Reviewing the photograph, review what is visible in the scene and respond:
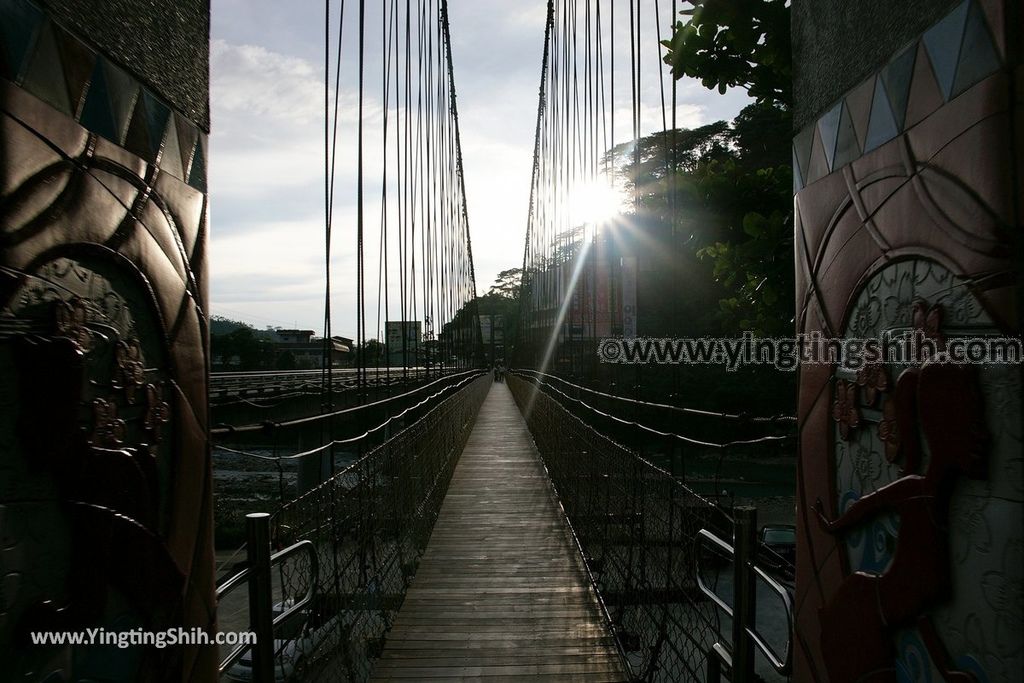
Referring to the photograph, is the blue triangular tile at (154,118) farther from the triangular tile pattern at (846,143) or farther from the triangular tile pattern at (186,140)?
the triangular tile pattern at (846,143)

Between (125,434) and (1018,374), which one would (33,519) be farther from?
(1018,374)

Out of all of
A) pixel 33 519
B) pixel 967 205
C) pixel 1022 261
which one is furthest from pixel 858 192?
pixel 33 519

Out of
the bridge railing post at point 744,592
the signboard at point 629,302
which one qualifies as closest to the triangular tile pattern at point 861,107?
the bridge railing post at point 744,592

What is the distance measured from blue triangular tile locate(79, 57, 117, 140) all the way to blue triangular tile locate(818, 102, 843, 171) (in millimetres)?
1464

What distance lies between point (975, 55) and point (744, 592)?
110 cm

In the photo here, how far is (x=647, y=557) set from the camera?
2.38m

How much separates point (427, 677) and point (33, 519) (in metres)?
1.85

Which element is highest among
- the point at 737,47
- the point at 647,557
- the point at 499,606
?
the point at 737,47

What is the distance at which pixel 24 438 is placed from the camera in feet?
3.38

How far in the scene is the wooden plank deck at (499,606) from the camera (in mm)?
2639

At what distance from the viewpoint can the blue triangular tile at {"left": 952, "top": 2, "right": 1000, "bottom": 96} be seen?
3.31 ft

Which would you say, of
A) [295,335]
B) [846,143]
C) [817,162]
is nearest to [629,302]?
[817,162]

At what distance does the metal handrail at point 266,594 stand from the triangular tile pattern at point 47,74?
88cm

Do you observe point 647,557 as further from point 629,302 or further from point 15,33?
point 629,302
